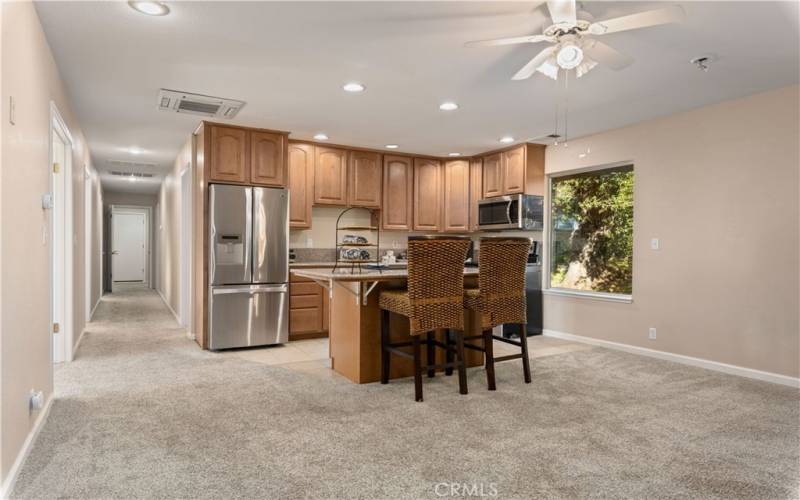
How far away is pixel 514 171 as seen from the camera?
590cm

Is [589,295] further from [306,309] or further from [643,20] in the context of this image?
[643,20]

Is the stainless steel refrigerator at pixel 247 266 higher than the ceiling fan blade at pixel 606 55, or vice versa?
the ceiling fan blade at pixel 606 55

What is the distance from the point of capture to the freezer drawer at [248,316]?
190 inches

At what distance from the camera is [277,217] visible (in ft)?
16.8

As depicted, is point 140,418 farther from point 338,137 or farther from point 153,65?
point 338,137

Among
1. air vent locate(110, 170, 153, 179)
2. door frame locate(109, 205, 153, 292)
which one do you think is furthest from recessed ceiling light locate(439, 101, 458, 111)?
door frame locate(109, 205, 153, 292)

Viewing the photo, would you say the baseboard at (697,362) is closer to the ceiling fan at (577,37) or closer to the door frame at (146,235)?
the ceiling fan at (577,37)

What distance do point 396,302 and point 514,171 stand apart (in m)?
3.17

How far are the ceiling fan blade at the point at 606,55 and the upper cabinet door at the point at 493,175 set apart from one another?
3474 millimetres

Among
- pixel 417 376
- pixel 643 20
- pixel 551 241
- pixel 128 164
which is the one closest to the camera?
pixel 643 20

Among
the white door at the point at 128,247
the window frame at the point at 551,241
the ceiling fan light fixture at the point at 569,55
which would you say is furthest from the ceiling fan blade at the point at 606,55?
the white door at the point at 128,247

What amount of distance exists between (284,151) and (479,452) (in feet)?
12.8

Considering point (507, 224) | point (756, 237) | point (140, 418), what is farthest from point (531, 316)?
point (140, 418)

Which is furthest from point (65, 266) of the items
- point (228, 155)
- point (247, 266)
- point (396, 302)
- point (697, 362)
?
point (697, 362)
